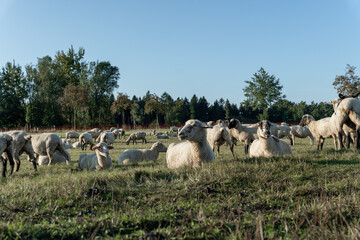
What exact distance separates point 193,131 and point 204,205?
3.42 m

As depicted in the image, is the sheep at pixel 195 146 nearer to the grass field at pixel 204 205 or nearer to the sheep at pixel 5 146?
the grass field at pixel 204 205

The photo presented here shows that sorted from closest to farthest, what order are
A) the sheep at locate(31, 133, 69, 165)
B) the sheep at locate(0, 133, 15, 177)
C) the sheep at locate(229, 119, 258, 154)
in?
the sheep at locate(0, 133, 15, 177)
the sheep at locate(31, 133, 69, 165)
the sheep at locate(229, 119, 258, 154)

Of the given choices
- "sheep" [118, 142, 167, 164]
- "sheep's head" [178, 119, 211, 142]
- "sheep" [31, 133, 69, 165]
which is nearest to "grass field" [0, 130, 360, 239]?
"sheep's head" [178, 119, 211, 142]

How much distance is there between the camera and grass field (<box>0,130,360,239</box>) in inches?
123

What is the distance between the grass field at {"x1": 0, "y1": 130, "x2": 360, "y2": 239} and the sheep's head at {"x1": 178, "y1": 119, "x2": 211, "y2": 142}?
1202 millimetres

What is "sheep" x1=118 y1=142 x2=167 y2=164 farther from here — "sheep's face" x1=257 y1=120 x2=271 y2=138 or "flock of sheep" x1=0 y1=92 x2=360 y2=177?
"sheep's face" x1=257 y1=120 x2=271 y2=138

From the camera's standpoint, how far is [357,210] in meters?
3.67

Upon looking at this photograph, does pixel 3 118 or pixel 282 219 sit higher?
pixel 3 118

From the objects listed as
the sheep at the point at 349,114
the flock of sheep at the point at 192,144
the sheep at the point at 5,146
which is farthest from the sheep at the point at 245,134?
the sheep at the point at 5,146

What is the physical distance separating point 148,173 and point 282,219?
354cm

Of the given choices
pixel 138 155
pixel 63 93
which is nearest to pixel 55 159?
pixel 138 155

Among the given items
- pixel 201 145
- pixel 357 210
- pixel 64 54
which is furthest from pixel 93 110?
pixel 357 210

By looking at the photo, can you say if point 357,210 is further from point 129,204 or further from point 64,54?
point 64,54

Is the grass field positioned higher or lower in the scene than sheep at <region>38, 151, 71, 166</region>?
higher
